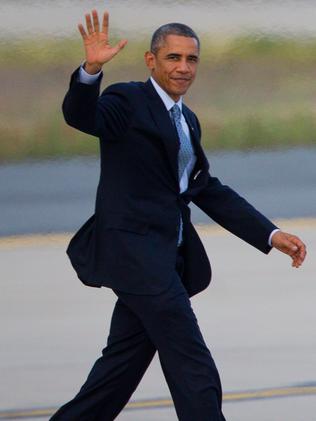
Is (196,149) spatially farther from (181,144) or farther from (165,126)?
(165,126)

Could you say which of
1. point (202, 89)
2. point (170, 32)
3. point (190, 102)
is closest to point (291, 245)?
point (170, 32)

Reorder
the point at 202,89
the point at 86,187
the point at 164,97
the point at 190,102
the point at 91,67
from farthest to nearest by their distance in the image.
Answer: the point at 202,89, the point at 190,102, the point at 86,187, the point at 164,97, the point at 91,67

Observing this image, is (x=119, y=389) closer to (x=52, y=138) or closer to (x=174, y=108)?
(x=174, y=108)

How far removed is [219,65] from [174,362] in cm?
959

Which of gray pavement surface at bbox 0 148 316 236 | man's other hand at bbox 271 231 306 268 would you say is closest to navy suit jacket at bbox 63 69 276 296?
man's other hand at bbox 271 231 306 268

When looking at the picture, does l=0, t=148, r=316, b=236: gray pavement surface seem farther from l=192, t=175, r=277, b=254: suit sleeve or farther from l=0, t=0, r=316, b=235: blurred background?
l=192, t=175, r=277, b=254: suit sleeve

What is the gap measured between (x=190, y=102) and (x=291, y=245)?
29.2 ft

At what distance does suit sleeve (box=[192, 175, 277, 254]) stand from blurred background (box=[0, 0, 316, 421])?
461 cm

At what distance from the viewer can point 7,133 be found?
537 inches

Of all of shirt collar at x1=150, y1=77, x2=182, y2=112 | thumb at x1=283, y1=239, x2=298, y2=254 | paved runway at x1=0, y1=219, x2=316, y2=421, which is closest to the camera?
shirt collar at x1=150, y1=77, x2=182, y2=112

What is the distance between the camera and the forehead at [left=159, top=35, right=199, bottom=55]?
4.84 m

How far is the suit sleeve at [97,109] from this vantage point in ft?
14.9

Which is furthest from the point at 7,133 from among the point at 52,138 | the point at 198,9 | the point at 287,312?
the point at 287,312

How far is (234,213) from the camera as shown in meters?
5.16
